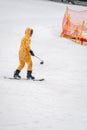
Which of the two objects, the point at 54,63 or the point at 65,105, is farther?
the point at 54,63

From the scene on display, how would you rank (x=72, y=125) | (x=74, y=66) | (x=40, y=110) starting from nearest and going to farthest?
(x=72, y=125) → (x=40, y=110) → (x=74, y=66)

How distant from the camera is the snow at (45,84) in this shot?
30.2ft

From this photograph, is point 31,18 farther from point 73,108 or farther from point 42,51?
point 73,108

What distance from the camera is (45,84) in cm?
1284

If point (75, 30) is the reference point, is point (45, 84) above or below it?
below

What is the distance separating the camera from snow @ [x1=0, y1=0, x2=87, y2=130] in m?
9.20

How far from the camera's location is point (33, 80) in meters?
13.1

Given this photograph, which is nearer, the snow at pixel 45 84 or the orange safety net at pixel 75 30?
the snow at pixel 45 84

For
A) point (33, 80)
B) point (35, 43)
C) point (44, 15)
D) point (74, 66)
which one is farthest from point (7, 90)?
point (44, 15)

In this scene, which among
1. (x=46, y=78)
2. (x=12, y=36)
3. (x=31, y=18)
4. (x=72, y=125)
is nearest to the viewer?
(x=72, y=125)

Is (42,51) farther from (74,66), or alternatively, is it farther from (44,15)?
(44,15)

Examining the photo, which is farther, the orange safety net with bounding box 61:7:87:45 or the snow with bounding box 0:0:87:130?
the orange safety net with bounding box 61:7:87:45

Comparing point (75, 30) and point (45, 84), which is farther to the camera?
point (75, 30)

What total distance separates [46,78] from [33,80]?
3.21 ft
